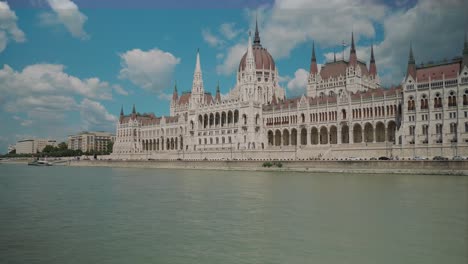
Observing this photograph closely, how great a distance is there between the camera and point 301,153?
72000 mm

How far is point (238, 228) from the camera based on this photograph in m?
19.4

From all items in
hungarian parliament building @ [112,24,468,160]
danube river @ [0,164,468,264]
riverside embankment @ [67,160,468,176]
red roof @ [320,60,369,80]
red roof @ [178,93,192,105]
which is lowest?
danube river @ [0,164,468,264]

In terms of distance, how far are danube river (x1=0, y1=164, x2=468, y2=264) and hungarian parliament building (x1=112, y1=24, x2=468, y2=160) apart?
3167 cm

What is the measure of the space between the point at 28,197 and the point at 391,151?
47909 millimetres

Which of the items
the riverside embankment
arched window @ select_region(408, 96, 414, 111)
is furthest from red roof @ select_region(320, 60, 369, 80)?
the riverside embankment

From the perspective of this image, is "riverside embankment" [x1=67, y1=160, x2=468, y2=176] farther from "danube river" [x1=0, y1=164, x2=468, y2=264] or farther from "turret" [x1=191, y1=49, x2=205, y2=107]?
"turret" [x1=191, y1=49, x2=205, y2=107]

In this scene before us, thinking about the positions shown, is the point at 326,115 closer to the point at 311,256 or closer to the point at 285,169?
the point at 285,169

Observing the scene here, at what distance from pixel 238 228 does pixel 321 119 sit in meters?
63.2

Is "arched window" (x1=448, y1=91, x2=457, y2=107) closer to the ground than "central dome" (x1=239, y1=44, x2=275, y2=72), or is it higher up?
closer to the ground

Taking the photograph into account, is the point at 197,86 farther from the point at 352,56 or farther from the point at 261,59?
the point at 352,56

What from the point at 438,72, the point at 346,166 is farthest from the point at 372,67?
the point at 346,166

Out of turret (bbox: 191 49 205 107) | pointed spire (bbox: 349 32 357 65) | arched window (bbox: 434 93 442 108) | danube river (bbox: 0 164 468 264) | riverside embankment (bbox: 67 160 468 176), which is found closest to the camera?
danube river (bbox: 0 164 468 264)

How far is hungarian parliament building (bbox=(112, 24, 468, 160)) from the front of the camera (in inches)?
2354

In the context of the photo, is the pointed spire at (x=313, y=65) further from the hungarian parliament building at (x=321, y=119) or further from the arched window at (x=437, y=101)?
the arched window at (x=437, y=101)
